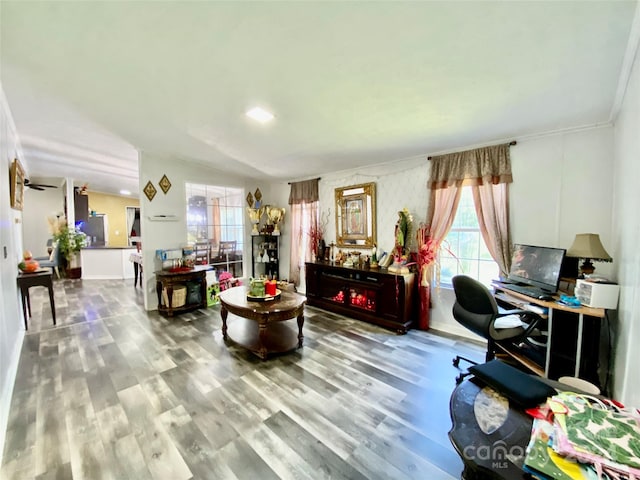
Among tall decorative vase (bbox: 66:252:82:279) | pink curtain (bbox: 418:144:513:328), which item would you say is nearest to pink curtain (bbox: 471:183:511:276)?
pink curtain (bbox: 418:144:513:328)

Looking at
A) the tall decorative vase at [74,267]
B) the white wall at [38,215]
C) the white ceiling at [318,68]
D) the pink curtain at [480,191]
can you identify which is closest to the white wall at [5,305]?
the white ceiling at [318,68]

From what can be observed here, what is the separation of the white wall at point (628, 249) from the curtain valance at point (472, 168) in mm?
879

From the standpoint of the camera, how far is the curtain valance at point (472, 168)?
2.89 meters

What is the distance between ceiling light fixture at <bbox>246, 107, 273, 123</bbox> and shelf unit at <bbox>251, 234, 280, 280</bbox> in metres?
3.17

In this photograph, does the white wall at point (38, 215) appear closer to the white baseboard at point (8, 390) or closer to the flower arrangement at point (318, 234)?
the white baseboard at point (8, 390)

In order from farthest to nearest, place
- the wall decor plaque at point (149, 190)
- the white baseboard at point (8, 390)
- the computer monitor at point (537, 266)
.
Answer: the wall decor plaque at point (149, 190)
the computer monitor at point (537, 266)
the white baseboard at point (8, 390)

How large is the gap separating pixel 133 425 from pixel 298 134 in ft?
9.49

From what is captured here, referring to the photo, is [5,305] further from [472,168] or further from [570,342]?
[472,168]

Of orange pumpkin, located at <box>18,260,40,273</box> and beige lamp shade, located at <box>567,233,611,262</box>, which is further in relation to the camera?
orange pumpkin, located at <box>18,260,40,273</box>

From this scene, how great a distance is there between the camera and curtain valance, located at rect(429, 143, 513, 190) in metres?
2.89

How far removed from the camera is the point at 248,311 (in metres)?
2.71

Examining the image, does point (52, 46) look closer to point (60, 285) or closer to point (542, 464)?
point (542, 464)

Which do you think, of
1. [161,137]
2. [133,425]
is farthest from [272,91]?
[133,425]

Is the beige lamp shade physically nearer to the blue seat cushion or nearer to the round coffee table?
the blue seat cushion
